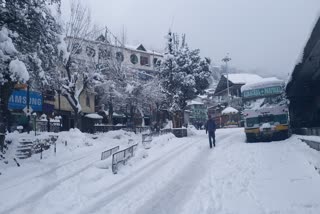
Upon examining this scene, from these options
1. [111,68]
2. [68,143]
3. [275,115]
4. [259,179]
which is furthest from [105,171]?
[111,68]

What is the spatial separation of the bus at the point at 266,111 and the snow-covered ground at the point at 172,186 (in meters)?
5.11

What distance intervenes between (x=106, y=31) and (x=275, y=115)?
22.3 meters

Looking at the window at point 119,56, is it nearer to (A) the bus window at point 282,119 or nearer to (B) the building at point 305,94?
(B) the building at point 305,94

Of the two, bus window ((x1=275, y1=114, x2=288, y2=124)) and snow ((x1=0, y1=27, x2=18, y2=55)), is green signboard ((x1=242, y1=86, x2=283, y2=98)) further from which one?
snow ((x1=0, y1=27, x2=18, y2=55))

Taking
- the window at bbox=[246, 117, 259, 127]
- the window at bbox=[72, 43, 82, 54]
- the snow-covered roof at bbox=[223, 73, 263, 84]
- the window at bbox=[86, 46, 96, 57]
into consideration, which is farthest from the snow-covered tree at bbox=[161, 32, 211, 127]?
the snow-covered roof at bbox=[223, 73, 263, 84]

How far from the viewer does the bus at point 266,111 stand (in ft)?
57.0

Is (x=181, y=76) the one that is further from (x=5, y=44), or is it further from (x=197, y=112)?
(x=197, y=112)

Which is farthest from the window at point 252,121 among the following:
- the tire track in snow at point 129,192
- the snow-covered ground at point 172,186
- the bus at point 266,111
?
the tire track in snow at point 129,192

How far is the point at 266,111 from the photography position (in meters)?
17.7

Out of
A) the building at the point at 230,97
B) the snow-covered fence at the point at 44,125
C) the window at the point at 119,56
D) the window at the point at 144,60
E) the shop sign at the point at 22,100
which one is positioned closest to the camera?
the shop sign at the point at 22,100

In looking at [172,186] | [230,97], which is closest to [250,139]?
[172,186]

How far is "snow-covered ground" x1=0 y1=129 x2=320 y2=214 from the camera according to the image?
6.29 metres

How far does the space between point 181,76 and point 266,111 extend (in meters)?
Result: 15.6

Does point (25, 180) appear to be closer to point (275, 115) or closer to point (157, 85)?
point (275, 115)
